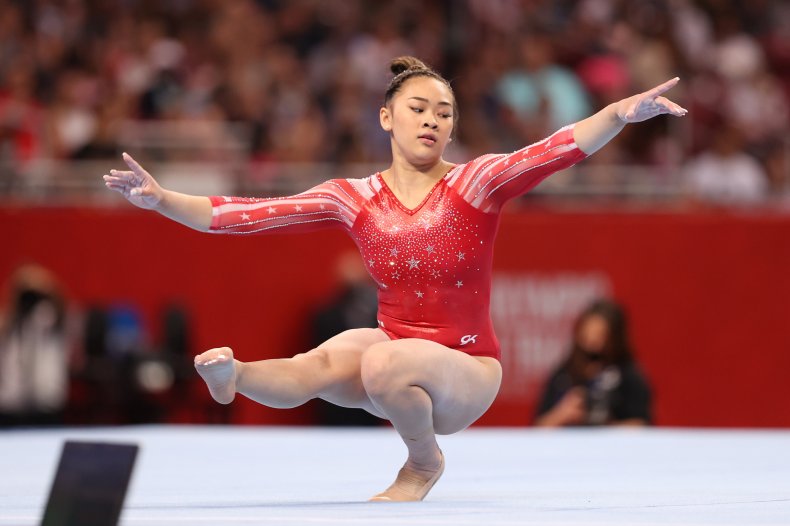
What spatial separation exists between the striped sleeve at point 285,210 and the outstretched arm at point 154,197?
42mm

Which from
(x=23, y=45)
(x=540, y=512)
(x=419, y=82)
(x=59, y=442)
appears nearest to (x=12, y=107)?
(x=23, y=45)

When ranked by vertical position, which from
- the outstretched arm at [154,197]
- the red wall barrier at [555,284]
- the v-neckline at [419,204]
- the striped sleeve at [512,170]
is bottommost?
the red wall barrier at [555,284]

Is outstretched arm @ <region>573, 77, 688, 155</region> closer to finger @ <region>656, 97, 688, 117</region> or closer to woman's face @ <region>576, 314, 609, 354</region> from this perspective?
finger @ <region>656, 97, 688, 117</region>

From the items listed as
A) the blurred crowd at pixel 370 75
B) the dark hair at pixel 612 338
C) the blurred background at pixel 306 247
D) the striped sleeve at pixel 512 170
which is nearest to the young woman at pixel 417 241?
the striped sleeve at pixel 512 170

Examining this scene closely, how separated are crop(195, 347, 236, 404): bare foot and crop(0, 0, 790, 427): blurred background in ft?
17.5

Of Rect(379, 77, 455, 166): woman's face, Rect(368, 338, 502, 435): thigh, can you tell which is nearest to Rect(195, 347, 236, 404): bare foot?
Rect(368, 338, 502, 435): thigh

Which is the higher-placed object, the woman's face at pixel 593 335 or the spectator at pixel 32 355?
the woman's face at pixel 593 335

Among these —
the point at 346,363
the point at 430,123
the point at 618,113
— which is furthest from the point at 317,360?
the point at 618,113

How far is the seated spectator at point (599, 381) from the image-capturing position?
7074mm

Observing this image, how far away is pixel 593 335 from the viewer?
281 inches

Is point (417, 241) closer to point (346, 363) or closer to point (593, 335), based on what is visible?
point (346, 363)

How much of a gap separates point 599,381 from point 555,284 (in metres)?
2.60

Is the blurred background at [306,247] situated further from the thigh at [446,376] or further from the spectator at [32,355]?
the thigh at [446,376]

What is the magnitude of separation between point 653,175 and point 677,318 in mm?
1048
